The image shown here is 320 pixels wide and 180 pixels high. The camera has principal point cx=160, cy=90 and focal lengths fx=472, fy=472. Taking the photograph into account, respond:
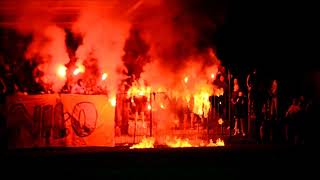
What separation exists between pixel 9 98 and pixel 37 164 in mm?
3074

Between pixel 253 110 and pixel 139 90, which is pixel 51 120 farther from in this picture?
pixel 253 110

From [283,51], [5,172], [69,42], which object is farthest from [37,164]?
[283,51]

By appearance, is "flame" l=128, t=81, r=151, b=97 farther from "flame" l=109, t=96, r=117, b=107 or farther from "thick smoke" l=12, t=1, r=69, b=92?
"thick smoke" l=12, t=1, r=69, b=92

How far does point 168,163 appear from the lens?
39.2 ft

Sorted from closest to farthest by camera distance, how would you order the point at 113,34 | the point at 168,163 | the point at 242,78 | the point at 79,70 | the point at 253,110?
the point at 168,163, the point at 253,110, the point at 79,70, the point at 113,34, the point at 242,78

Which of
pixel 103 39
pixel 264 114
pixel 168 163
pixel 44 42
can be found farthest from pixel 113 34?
pixel 168 163

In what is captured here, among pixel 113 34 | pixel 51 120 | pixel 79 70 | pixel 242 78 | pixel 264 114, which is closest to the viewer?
pixel 51 120

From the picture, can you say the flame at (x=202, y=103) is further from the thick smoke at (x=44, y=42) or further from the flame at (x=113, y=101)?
the thick smoke at (x=44, y=42)

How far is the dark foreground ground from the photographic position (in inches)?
440

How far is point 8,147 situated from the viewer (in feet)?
43.8

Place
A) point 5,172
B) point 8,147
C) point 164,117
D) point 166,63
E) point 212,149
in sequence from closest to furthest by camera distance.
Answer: point 5,172
point 212,149
point 8,147
point 164,117
point 166,63

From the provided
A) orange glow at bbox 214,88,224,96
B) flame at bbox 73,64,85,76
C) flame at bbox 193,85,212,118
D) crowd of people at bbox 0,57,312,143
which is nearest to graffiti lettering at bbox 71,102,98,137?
crowd of people at bbox 0,57,312,143

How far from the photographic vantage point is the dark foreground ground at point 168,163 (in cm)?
1119

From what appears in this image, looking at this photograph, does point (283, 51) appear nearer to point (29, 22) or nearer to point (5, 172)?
point (29, 22)
